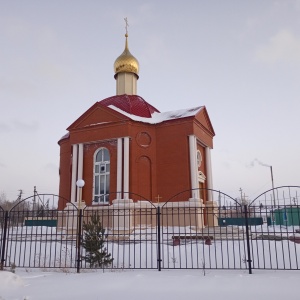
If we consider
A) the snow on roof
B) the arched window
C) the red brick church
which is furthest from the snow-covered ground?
the snow on roof

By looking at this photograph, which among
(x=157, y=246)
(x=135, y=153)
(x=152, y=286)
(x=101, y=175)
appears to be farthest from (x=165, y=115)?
(x=152, y=286)

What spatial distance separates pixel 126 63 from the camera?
21.8 meters

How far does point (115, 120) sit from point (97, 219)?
9.33 meters

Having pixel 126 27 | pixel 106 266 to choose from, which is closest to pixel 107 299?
pixel 106 266

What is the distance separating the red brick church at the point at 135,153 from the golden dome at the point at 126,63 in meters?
3.77

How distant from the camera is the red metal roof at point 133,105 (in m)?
18.7

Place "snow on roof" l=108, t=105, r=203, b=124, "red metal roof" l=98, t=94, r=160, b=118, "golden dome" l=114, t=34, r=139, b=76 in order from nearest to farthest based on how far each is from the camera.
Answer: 1. "snow on roof" l=108, t=105, r=203, b=124
2. "red metal roof" l=98, t=94, r=160, b=118
3. "golden dome" l=114, t=34, r=139, b=76

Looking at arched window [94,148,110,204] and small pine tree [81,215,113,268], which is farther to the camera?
arched window [94,148,110,204]

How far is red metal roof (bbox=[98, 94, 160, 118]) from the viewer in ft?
61.2

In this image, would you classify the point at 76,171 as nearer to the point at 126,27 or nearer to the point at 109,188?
the point at 109,188

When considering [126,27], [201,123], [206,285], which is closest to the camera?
[206,285]

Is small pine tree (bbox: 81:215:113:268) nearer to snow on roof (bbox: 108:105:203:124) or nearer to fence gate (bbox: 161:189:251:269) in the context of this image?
fence gate (bbox: 161:189:251:269)

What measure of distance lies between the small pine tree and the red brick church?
7.47 metres

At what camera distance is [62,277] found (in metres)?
6.76
